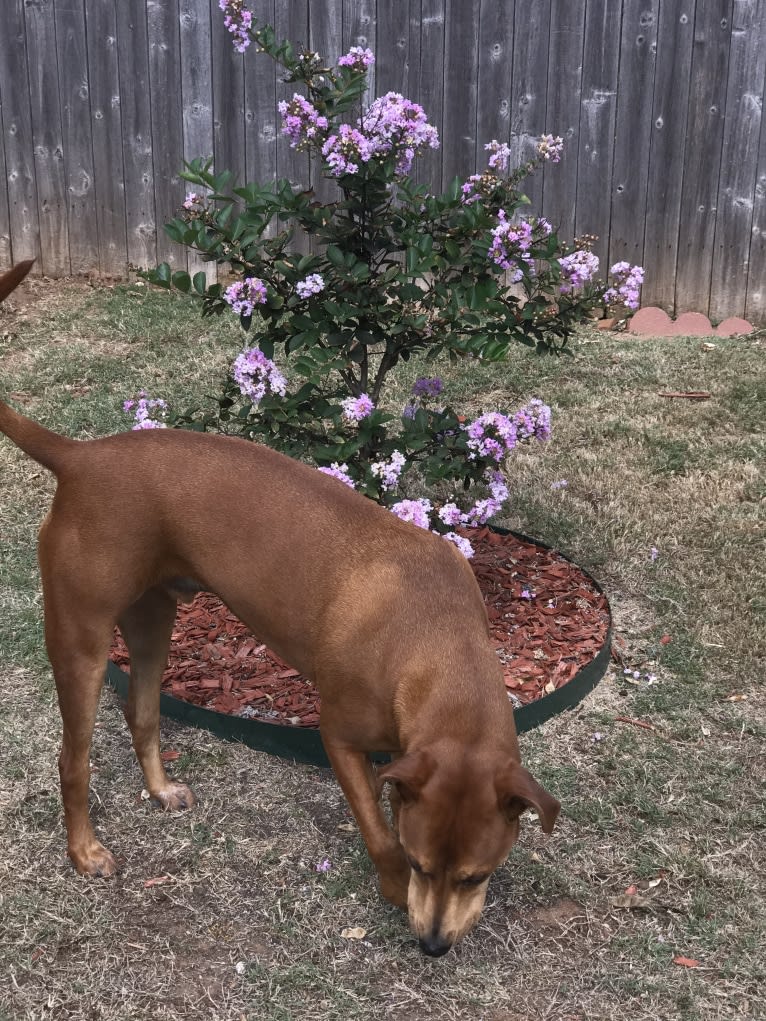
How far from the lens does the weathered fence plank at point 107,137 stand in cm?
907

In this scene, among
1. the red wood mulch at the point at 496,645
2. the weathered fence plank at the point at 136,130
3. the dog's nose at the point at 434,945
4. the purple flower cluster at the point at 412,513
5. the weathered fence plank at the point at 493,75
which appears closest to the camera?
the dog's nose at the point at 434,945

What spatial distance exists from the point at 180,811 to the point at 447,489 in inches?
113

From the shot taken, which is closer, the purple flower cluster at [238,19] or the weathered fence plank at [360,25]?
the purple flower cluster at [238,19]

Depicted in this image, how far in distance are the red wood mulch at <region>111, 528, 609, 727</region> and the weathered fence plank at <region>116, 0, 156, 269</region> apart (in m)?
5.14

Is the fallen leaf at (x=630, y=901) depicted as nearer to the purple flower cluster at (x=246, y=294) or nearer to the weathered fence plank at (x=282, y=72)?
the purple flower cluster at (x=246, y=294)

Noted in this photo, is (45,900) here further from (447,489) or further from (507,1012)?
(447,489)

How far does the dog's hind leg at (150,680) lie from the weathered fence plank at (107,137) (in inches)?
254

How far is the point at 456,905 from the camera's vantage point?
2877mm

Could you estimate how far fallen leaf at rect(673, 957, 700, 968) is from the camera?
3.29 meters

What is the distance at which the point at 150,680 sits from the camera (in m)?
3.92

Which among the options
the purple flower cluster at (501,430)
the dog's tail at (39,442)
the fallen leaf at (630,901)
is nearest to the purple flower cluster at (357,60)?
the purple flower cluster at (501,430)

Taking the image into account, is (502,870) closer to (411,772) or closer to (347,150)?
(411,772)

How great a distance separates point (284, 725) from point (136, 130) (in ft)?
21.9

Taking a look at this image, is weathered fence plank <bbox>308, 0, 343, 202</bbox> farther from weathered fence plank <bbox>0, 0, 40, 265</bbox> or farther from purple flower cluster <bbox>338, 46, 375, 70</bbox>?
purple flower cluster <bbox>338, 46, 375, 70</bbox>
